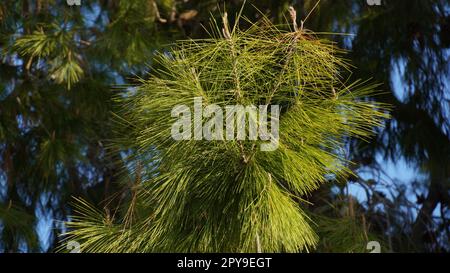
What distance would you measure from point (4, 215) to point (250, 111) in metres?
1.85

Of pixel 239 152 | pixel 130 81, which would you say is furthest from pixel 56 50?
pixel 239 152

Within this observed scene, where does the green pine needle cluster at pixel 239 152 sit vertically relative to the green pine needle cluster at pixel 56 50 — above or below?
below

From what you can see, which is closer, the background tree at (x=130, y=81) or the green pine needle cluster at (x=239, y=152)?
the green pine needle cluster at (x=239, y=152)

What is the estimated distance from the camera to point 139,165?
5.02ft

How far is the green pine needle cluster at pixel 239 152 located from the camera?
1414 mm

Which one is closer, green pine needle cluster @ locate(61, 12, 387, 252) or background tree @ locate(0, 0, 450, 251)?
green pine needle cluster @ locate(61, 12, 387, 252)

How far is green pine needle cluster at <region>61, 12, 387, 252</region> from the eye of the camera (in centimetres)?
141

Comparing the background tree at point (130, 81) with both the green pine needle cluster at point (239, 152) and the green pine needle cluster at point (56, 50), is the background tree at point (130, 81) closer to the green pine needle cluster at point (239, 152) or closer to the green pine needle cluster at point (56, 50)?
the green pine needle cluster at point (56, 50)

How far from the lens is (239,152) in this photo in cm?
→ 141

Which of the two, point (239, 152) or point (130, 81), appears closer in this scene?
point (239, 152)

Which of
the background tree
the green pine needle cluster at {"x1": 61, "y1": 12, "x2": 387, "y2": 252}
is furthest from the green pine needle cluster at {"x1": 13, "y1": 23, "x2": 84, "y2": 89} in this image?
the green pine needle cluster at {"x1": 61, "y1": 12, "x2": 387, "y2": 252}

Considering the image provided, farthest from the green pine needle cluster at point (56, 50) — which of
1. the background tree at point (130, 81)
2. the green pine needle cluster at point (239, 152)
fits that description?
the green pine needle cluster at point (239, 152)

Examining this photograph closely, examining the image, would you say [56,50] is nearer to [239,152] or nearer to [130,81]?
[130,81]

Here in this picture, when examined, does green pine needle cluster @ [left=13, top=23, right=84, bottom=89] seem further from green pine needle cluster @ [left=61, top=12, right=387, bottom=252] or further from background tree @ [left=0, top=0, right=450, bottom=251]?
green pine needle cluster @ [left=61, top=12, right=387, bottom=252]
